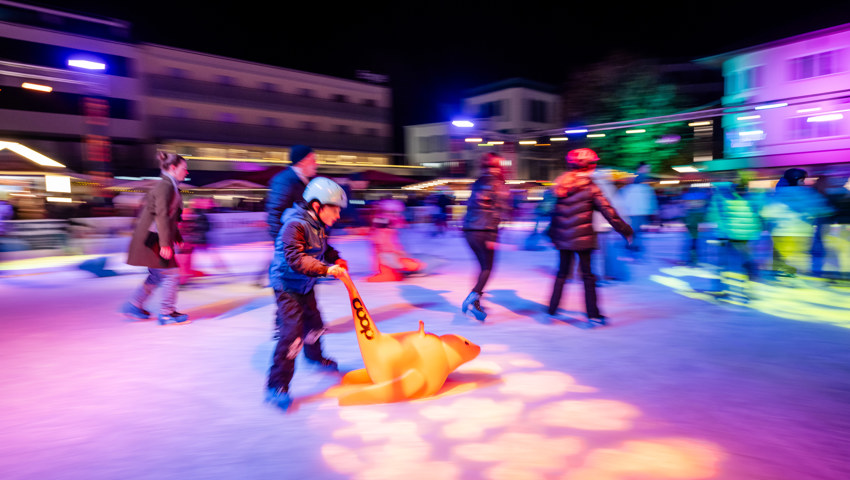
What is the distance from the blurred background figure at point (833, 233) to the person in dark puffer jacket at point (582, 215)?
4.08 m

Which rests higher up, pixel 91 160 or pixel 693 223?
pixel 91 160

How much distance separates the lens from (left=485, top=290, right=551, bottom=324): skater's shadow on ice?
5.66m

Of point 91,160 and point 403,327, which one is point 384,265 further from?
point 91,160

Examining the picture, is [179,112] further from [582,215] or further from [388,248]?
[582,215]

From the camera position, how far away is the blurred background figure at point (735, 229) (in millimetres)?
6203

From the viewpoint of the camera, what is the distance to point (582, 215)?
495 centimetres

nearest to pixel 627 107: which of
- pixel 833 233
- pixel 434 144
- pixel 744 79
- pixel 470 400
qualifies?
pixel 744 79

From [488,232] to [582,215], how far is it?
A: 2.95 feet

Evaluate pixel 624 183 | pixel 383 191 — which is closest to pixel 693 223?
pixel 624 183

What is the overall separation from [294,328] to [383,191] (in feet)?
106

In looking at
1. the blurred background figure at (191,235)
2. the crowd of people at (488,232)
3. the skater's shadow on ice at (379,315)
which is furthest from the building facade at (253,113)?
the skater's shadow on ice at (379,315)

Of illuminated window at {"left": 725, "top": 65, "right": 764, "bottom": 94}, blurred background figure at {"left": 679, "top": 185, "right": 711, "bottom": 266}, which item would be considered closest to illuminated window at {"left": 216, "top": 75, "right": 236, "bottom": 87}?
illuminated window at {"left": 725, "top": 65, "right": 764, "bottom": 94}

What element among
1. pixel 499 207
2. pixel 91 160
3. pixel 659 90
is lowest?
pixel 499 207

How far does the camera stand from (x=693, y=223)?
8750 mm
